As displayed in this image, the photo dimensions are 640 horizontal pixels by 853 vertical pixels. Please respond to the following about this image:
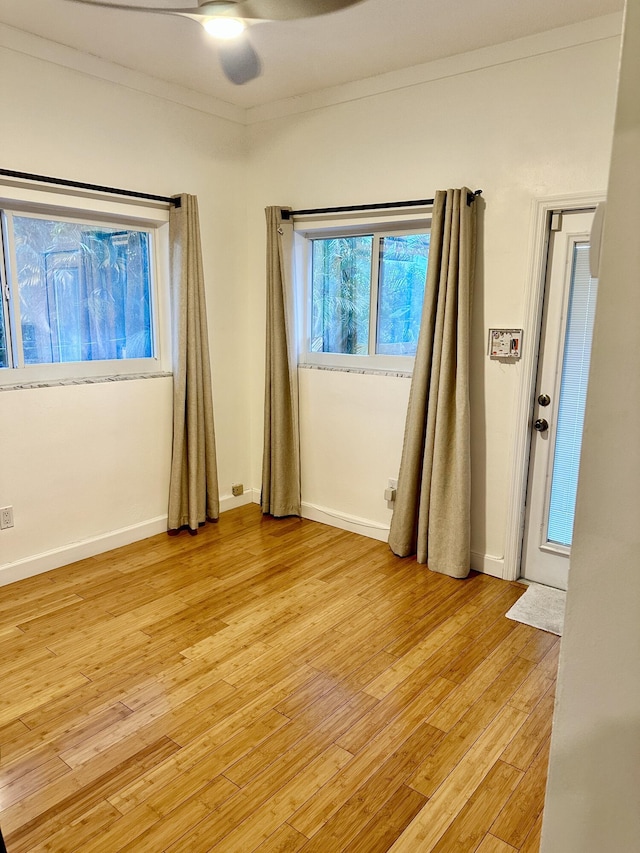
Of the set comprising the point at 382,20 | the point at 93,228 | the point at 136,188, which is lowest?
the point at 93,228

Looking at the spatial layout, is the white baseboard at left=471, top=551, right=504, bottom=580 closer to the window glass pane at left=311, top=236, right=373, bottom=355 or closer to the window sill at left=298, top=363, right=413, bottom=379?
the window sill at left=298, top=363, right=413, bottom=379

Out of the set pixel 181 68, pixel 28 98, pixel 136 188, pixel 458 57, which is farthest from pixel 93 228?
pixel 458 57

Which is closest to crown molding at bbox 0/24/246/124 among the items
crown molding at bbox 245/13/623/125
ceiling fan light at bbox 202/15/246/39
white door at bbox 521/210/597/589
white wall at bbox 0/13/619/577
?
white wall at bbox 0/13/619/577

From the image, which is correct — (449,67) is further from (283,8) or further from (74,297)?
(74,297)

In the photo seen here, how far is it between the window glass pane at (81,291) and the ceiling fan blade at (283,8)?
5.60 feet

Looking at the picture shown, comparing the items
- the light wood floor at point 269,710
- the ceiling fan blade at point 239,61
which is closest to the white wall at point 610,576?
the light wood floor at point 269,710

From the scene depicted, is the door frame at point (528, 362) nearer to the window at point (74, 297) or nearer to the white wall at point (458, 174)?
the white wall at point (458, 174)

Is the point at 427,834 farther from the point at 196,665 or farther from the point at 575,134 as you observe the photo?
the point at 575,134

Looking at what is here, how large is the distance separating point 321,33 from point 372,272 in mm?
1376

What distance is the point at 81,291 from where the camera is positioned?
350 centimetres

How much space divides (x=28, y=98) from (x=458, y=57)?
2.27 metres

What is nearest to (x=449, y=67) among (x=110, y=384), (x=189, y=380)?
(x=189, y=380)

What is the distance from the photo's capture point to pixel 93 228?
3.54 metres

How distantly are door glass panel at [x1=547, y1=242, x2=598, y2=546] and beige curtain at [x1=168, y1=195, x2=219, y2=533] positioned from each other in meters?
2.20
